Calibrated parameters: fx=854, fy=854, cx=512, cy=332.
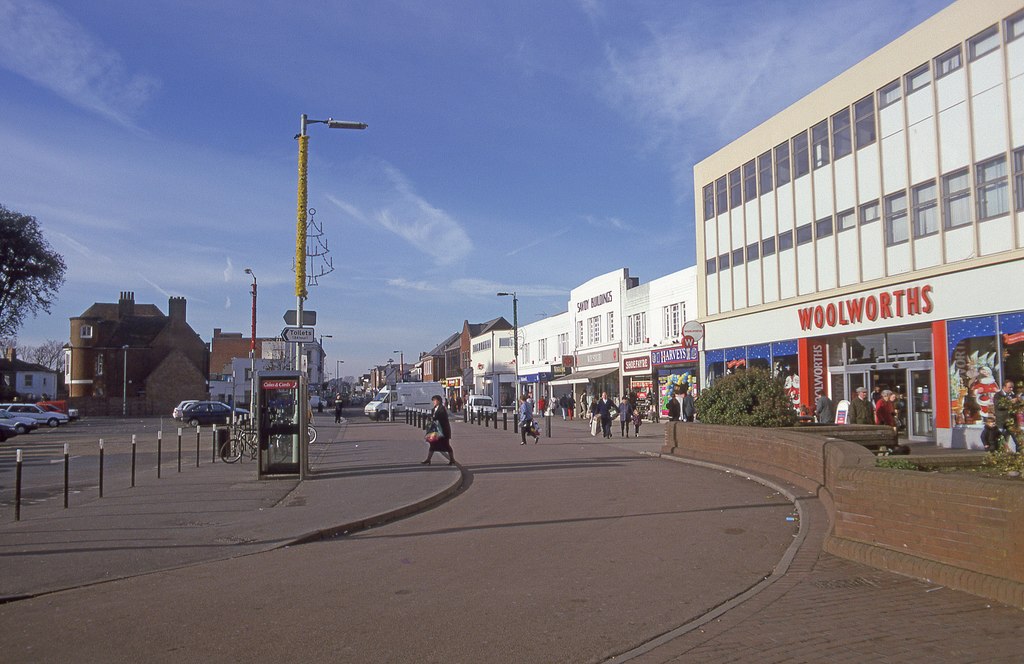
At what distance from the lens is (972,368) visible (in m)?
20.9

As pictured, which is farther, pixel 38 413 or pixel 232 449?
pixel 38 413

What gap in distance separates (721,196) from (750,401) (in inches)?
705

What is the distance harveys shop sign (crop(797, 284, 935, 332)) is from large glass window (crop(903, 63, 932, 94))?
5287 mm

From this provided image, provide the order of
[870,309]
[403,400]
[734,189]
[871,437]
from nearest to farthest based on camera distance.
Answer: [871,437] < [870,309] < [734,189] < [403,400]

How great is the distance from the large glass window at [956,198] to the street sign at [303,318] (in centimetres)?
1580

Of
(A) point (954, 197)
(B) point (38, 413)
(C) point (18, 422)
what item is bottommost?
(C) point (18, 422)

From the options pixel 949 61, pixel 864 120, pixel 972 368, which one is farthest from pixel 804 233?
pixel 972 368

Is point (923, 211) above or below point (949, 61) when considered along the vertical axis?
below

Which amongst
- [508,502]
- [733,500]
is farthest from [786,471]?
[508,502]

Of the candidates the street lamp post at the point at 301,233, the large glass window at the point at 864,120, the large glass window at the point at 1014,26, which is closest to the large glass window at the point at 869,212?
the large glass window at the point at 864,120

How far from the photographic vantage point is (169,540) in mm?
10141

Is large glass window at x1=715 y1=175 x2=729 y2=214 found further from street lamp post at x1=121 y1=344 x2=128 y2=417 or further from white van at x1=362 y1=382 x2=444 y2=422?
street lamp post at x1=121 y1=344 x2=128 y2=417

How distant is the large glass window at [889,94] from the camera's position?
23.4 meters

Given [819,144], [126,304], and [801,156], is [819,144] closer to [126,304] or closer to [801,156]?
[801,156]
